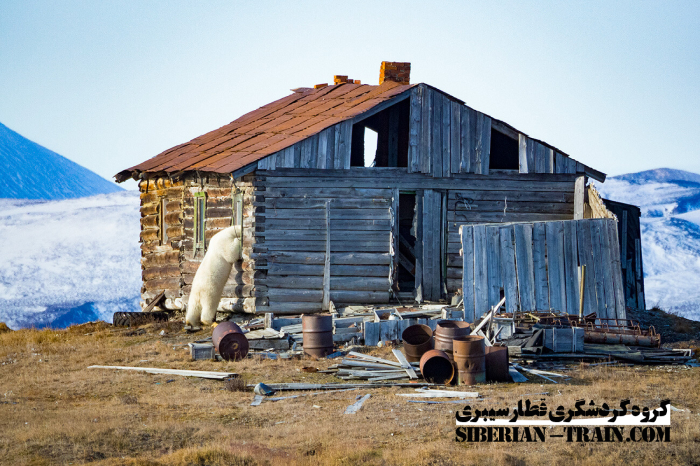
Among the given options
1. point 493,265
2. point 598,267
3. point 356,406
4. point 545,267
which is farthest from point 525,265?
point 356,406

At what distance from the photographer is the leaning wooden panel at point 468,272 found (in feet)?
46.6

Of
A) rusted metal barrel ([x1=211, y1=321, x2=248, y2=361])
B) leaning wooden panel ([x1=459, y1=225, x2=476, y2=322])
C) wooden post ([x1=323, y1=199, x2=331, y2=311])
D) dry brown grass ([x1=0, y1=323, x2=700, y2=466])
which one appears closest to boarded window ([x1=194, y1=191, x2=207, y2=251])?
wooden post ([x1=323, y1=199, x2=331, y2=311])

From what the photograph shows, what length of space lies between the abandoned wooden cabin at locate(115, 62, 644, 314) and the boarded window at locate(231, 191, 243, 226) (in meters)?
0.04

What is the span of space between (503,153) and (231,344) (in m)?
9.59

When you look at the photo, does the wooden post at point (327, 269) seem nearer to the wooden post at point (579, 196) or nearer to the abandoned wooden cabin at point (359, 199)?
the abandoned wooden cabin at point (359, 199)

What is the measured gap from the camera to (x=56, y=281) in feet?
142

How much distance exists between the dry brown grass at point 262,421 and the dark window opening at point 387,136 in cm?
691

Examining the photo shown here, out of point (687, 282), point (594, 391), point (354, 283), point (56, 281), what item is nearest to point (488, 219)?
point (354, 283)

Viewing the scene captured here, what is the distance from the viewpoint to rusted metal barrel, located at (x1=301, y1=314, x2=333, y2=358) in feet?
40.7

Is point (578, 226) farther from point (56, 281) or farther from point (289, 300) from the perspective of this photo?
point (56, 281)

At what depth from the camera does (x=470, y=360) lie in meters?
9.89

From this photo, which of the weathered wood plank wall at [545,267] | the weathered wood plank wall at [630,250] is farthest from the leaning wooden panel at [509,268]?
the weathered wood plank wall at [630,250]

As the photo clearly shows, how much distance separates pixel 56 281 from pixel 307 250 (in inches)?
1273

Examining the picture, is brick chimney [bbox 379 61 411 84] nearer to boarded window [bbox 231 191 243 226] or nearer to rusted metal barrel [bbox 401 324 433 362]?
boarded window [bbox 231 191 243 226]
